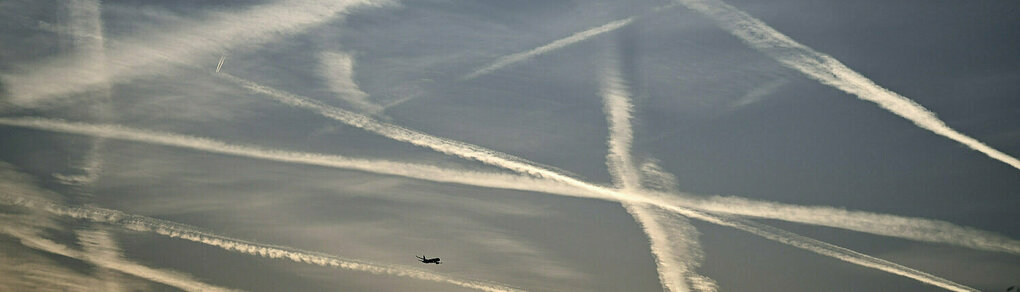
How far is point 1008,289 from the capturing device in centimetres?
4625

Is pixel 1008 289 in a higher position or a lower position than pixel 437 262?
higher

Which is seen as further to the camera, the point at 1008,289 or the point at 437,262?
the point at 1008,289

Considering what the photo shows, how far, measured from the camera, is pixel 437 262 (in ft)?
134

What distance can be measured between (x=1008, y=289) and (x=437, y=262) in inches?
1948
